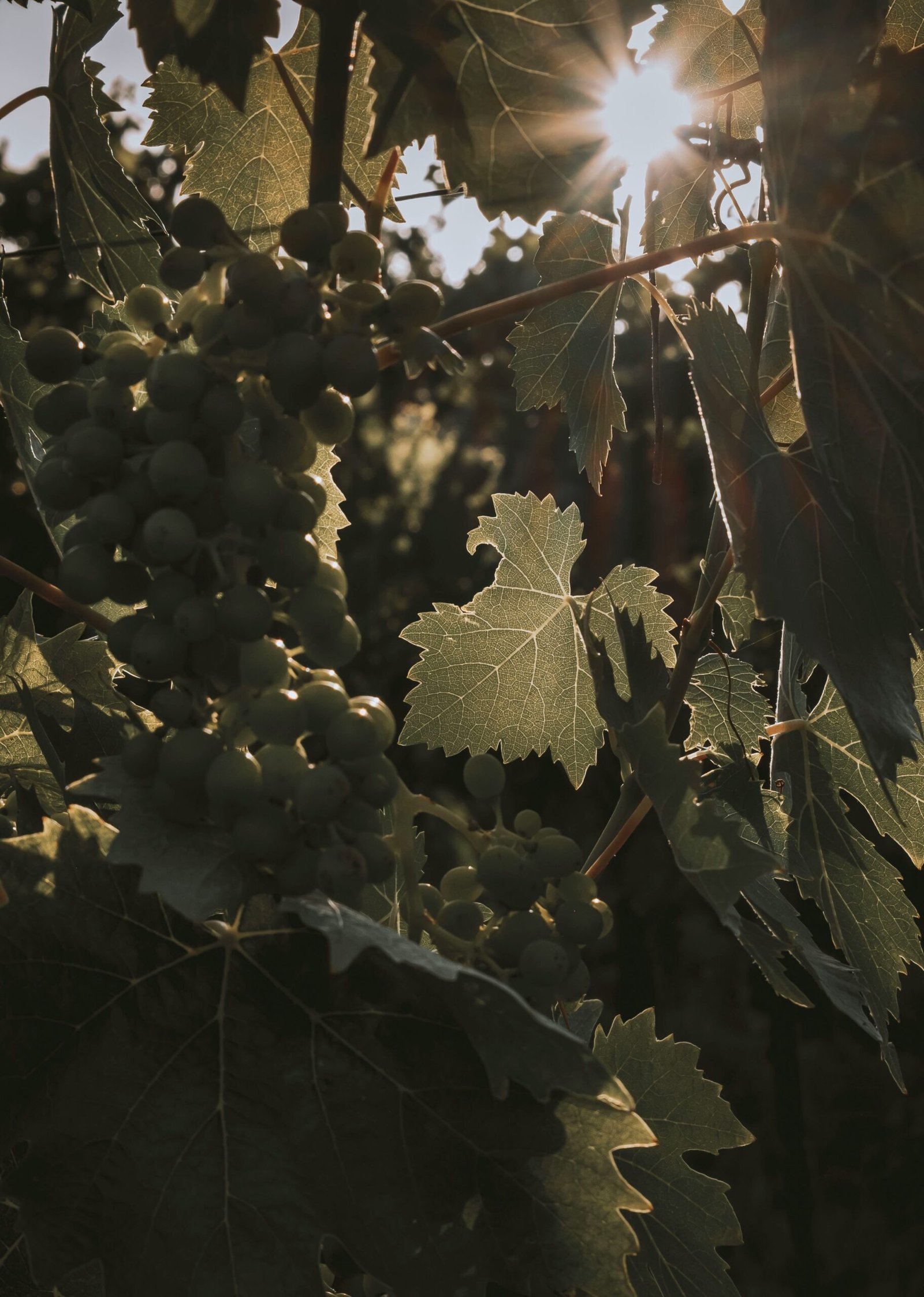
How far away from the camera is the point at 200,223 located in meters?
0.59

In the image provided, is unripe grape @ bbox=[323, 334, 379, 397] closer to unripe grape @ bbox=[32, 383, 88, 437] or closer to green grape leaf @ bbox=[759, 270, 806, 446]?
unripe grape @ bbox=[32, 383, 88, 437]

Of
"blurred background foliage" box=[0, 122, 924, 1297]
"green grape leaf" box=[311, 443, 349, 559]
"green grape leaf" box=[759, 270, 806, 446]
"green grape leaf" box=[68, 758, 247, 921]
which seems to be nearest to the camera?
"green grape leaf" box=[68, 758, 247, 921]

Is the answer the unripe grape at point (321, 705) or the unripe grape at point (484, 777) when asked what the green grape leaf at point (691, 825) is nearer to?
the unripe grape at point (484, 777)

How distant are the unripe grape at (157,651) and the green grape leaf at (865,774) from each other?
0.72 metres

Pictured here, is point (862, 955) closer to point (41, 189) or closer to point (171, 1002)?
point (171, 1002)

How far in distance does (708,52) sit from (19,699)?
92 centimetres

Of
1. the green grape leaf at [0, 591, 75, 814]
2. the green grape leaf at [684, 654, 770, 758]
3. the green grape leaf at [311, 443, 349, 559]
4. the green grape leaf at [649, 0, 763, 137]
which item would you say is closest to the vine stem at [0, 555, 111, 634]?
the green grape leaf at [0, 591, 75, 814]

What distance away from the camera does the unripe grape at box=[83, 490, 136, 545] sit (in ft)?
1.88

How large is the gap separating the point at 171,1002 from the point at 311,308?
1.28 ft

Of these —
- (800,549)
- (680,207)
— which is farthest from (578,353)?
(800,549)

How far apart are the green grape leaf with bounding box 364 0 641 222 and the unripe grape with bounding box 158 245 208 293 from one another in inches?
5.1

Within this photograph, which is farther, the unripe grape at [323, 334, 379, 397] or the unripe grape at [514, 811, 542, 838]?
the unripe grape at [514, 811, 542, 838]

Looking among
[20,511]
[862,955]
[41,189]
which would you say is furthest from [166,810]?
[41,189]

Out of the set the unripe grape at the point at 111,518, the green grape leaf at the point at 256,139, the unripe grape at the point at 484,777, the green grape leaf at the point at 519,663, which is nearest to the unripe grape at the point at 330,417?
Answer: the unripe grape at the point at 111,518
